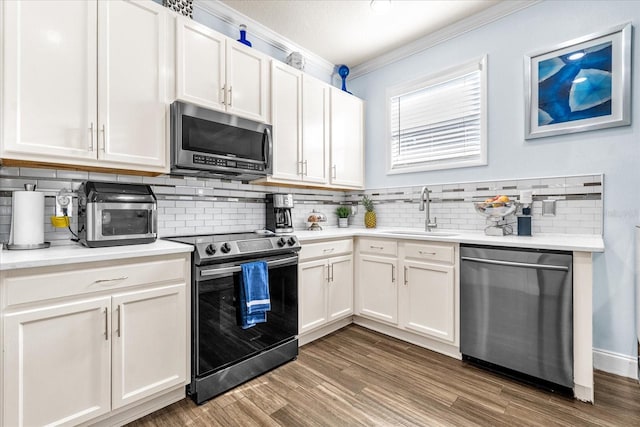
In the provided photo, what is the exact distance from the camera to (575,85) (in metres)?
2.32

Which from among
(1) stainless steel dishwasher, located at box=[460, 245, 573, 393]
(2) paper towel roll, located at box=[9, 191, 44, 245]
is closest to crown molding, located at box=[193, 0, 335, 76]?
(2) paper towel roll, located at box=[9, 191, 44, 245]

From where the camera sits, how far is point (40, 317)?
138cm

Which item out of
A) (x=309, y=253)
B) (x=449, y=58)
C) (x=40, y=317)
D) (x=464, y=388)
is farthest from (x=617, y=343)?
(x=40, y=317)

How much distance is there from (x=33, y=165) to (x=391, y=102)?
3200 millimetres

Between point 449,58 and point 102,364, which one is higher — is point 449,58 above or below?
above

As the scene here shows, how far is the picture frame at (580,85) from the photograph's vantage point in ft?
7.03

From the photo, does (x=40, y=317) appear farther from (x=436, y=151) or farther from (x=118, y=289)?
(x=436, y=151)

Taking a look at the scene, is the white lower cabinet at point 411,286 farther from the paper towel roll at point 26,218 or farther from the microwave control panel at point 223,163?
the paper towel roll at point 26,218

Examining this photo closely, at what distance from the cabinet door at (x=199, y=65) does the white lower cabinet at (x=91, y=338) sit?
117cm

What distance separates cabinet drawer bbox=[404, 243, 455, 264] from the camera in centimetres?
237

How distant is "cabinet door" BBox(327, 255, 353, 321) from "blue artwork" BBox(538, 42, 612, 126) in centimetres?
203

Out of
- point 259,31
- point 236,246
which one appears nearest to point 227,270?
point 236,246

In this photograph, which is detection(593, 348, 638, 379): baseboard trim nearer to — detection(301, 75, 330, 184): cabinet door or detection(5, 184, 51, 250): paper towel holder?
detection(301, 75, 330, 184): cabinet door

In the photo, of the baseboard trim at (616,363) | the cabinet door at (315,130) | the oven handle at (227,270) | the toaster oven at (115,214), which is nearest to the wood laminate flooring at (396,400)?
the baseboard trim at (616,363)
